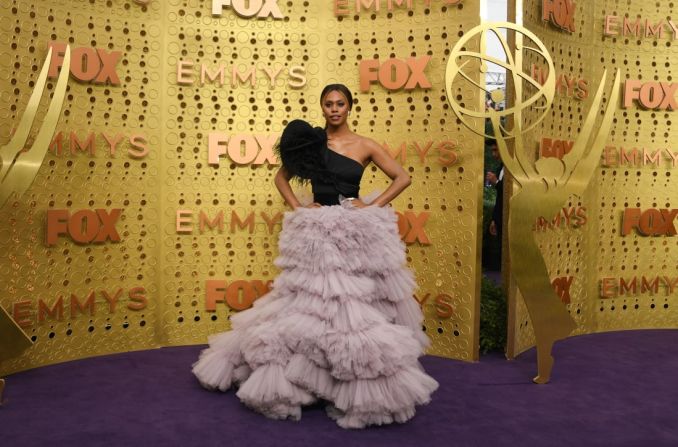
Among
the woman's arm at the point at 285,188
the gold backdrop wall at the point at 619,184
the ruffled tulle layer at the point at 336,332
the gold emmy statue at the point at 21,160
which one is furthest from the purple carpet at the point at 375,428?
the woman's arm at the point at 285,188

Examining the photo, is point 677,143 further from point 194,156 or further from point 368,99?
point 194,156

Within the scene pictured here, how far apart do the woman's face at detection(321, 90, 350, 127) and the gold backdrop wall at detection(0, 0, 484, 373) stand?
117cm

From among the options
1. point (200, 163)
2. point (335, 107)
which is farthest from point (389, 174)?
point (200, 163)

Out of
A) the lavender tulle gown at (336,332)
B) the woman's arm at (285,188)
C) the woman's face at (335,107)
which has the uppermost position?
the woman's face at (335,107)

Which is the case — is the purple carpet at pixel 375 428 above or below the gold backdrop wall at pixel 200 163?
below

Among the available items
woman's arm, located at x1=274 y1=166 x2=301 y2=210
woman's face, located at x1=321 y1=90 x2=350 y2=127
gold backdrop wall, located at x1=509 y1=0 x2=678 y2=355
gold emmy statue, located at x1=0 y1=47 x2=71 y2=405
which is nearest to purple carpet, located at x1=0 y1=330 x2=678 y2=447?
gold emmy statue, located at x1=0 y1=47 x2=71 y2=405

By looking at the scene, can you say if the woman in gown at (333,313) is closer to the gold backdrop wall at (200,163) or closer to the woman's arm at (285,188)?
the woman's arm at (285,188)

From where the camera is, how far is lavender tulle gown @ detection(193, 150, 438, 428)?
11.6 feet

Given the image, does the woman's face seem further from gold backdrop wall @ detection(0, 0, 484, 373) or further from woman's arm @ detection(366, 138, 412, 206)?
gold backdrop wall @ detection(0, 0, 484, 373)

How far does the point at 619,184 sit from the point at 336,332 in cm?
359

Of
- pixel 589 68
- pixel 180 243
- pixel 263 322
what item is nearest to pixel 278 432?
pixel 263 322

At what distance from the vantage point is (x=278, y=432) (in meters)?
3.46

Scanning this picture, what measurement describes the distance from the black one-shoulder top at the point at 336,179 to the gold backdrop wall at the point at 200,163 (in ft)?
3.93

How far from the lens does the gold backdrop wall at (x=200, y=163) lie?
4.69 metres
